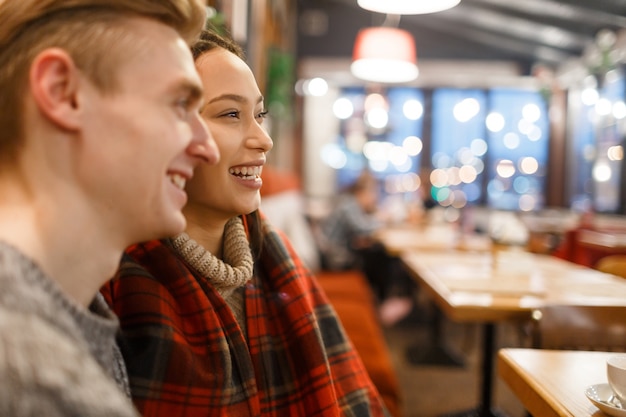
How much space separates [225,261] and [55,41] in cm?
60

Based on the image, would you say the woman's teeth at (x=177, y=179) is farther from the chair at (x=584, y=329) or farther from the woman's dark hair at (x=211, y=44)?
the chair at (x=584, y=329)

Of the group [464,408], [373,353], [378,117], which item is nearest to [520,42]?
[378,117]

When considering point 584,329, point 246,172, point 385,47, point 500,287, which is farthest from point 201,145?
point 385,47

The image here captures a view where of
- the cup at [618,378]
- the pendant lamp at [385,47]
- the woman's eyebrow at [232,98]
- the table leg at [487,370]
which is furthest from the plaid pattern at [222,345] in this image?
the pendant lamp at [385,47]

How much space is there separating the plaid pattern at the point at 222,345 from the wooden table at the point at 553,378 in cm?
35

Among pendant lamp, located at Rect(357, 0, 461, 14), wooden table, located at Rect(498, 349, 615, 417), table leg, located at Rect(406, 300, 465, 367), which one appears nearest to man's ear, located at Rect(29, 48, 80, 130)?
wooden table, located at Rect(498, 349, 615, 417)

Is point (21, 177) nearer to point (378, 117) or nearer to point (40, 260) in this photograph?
point (40, 260)

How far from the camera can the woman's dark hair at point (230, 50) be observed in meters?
1.13

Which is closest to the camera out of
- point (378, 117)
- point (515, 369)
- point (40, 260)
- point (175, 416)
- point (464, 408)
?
point (40, 260)

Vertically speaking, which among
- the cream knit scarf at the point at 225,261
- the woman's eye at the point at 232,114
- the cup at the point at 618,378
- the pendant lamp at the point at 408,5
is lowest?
the cup at the point at 618,378

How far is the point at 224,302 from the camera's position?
1099mm

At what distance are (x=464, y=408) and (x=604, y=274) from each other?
115 centimetres

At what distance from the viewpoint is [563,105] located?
29.0 ft

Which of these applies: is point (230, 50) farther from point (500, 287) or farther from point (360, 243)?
point (360, 243)
